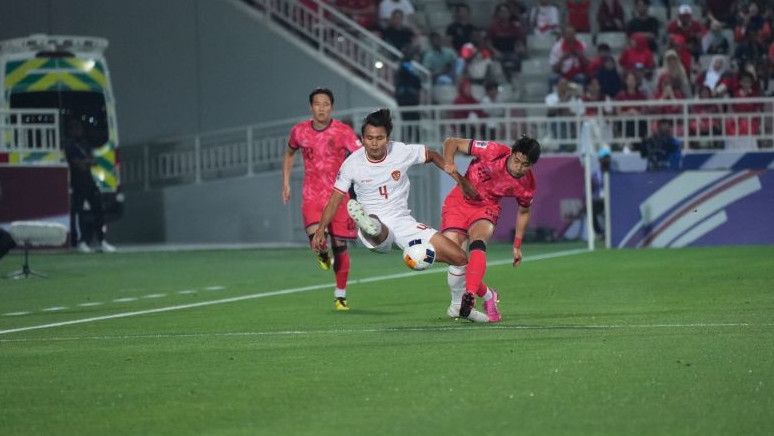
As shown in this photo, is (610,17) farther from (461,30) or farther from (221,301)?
(221,301)

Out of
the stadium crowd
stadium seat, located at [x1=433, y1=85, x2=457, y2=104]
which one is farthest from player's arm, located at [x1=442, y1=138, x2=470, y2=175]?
stadium seat, located at [x1=433, y1=85, x2=457, y2=104]

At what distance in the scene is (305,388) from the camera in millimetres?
10789

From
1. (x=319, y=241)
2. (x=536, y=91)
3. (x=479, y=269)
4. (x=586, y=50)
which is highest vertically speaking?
(x=586, y=50)

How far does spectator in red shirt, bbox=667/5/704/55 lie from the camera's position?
115 feet

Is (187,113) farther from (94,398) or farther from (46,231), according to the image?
(94,398)

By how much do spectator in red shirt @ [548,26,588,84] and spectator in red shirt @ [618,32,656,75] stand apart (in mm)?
783

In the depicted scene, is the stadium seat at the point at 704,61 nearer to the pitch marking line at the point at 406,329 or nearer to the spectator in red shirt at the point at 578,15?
the spectator in red shirt at the point at 578,15

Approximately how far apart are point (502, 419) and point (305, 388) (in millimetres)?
1830

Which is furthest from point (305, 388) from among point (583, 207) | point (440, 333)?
point (583, 207)

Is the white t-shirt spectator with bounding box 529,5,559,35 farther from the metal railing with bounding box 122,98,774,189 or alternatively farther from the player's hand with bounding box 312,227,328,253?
the player's hand with bounding box 312,227,328,253

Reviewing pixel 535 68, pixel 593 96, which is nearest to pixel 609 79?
pixel 593 96

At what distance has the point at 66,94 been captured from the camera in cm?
3169

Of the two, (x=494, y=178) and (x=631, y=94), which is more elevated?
(x=631, y=94)

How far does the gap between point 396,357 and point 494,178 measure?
12.3 ft
